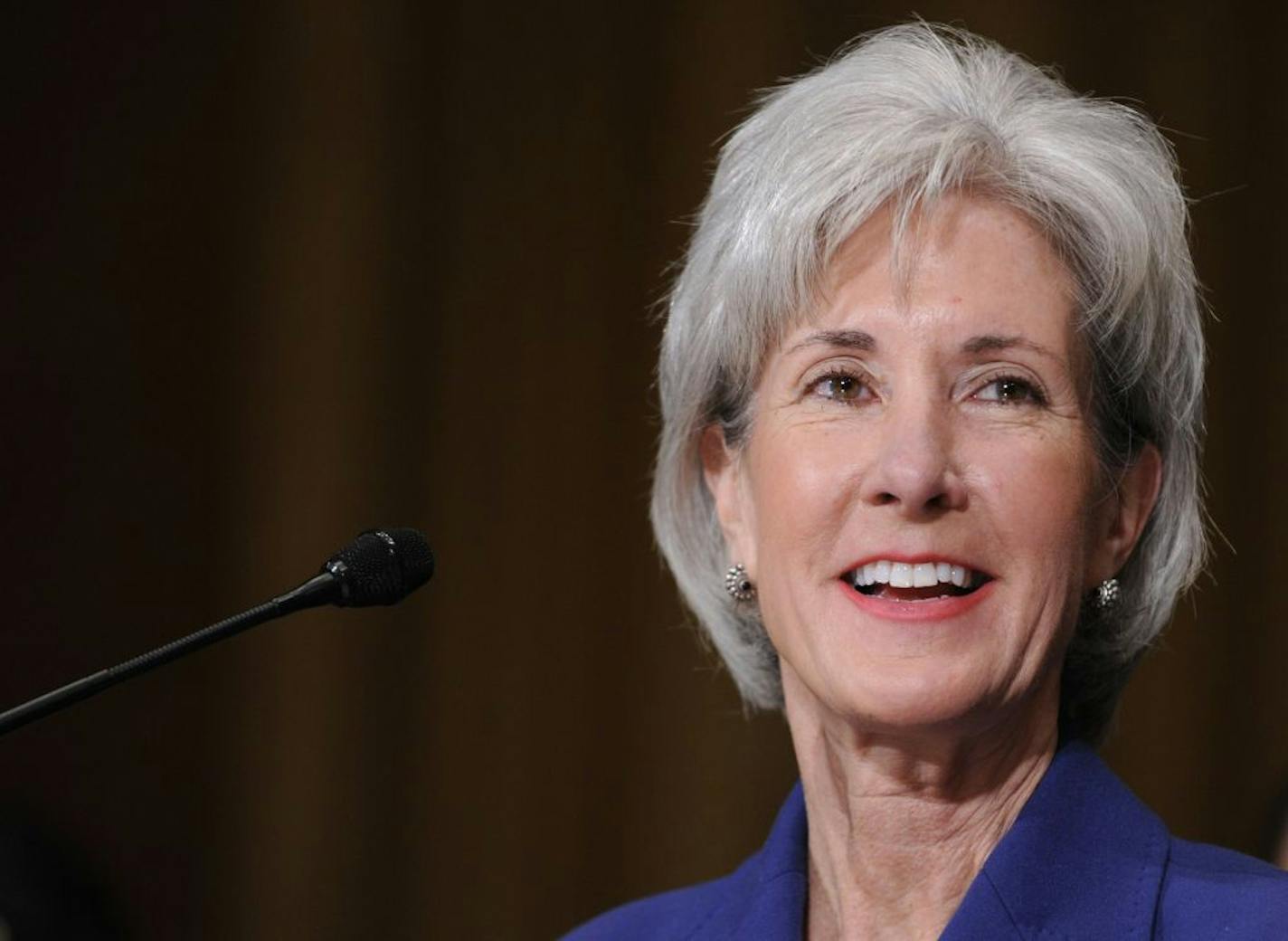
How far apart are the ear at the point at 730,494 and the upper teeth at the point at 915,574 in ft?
0.91

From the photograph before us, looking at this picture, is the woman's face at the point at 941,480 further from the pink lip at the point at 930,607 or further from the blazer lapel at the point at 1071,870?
the blazer lapel at the point at 1071,870

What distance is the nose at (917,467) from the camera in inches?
71.6

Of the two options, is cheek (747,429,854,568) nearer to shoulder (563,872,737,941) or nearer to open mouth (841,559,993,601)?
open mouth (841,559,993,601)

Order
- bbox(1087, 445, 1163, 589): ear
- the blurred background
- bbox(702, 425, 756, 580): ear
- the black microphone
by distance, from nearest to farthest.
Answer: the black microphone, bbox(1087, 445, 1163, 589): ear, bbox(702, 425, 756, 580): ear, the blurred background

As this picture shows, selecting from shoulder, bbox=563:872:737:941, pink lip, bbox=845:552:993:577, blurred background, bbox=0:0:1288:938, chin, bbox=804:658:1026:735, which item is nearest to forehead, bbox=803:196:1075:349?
pink lip, bbox=845:552:993:577

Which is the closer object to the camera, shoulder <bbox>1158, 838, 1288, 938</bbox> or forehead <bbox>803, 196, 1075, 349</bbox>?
shoulder <bbox>1158, 838, 1288, 938</bbox>

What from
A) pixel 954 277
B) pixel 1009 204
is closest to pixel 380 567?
pixel 954 277

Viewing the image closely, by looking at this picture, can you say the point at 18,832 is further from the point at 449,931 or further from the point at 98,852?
the point at 449,931

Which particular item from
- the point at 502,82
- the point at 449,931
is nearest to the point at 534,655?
the point at 449,931

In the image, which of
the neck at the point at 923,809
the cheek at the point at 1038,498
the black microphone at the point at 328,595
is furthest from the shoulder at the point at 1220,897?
the black microphone at the point at 328,595

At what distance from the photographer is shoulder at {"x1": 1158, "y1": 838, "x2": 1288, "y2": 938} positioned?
175 cm

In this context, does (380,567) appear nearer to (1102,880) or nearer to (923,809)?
(923,809)

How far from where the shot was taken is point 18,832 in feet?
11.3

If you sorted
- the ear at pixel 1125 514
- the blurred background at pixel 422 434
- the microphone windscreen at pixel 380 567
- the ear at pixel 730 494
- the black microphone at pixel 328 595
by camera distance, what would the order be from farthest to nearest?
the blurred background at pixel 422 434 < the ear at pixel 730 494 < the ear at pixel 1125 514 < the microphone windscreen at pixel 380 567 < the black microphone at pixel 328 595
